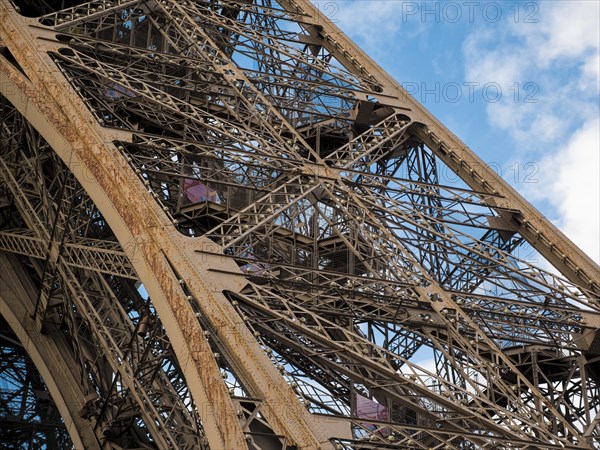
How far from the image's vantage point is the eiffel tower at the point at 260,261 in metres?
16.3

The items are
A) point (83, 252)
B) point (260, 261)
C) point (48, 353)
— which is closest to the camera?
point (260, 261)

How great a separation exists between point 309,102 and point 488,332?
8491 millimetres

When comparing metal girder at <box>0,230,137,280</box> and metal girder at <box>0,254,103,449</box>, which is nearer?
metal girder at <box>0,230,137,280</box>

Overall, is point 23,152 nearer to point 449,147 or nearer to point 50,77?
point 50,77

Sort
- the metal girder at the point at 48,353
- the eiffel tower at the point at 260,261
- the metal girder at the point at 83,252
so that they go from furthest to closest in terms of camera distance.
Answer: the metal girder at the point at 48,353
the metal girder at the point at 83,252
the eiffel tower at the point at 260,261

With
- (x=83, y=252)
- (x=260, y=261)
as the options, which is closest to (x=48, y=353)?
(x=83, y=252)

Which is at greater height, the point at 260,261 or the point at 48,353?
Result: the point at 48,353

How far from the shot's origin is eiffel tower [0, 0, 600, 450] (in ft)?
53.4

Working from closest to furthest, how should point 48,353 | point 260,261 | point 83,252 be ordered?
point 260,261, point 83,252, point 48,353

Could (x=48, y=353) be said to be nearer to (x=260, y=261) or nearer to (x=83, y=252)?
(x=83, y=252)

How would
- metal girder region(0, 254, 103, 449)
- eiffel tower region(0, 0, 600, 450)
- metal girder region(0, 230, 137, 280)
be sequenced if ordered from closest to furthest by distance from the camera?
eiffel tower region(0, 0, 600, 450)
metal girder region(0, 230, 137, 280)
metal girder region(0, 254, 103, 449)

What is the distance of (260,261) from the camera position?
17531 millimetres


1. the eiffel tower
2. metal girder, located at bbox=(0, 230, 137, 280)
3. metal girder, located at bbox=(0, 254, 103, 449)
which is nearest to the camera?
the eiffel tower

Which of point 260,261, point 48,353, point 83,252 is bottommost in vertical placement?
point 260,261
